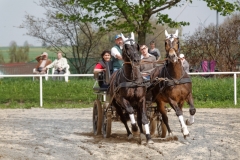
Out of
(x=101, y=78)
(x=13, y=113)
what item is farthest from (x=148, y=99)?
(x=13, y=113)

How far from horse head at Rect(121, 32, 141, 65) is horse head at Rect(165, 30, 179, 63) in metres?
0.51

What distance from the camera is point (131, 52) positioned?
39.9ft

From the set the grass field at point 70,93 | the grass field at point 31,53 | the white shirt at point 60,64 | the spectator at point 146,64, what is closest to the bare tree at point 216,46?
the grass field at point 70,93

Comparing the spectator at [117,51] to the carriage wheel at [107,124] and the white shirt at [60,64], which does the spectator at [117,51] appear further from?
the white shirt at [60,64]

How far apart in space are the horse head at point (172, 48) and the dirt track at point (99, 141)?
1.42 m

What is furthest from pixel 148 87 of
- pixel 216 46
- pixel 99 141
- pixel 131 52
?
pixel 216 46

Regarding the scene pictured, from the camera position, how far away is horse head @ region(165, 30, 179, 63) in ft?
39.2

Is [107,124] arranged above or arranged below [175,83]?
below

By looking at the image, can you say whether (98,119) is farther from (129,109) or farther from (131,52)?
(131,52)

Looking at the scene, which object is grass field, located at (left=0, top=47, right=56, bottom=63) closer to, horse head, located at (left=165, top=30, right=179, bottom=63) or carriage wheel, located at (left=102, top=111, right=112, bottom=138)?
carriage wheel, located at (left=102, top=111, right=112, bottom=138)

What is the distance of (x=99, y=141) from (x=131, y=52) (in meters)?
1.75

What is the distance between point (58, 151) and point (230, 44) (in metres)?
19.6

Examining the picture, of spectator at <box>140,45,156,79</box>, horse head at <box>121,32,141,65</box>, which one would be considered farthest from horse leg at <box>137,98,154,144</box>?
spectator at <box>140,45,156,79</box>

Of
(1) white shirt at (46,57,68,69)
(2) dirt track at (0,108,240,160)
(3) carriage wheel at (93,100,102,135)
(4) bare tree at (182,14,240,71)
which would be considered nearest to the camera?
(2) dirt track at (0,108,240,160)
